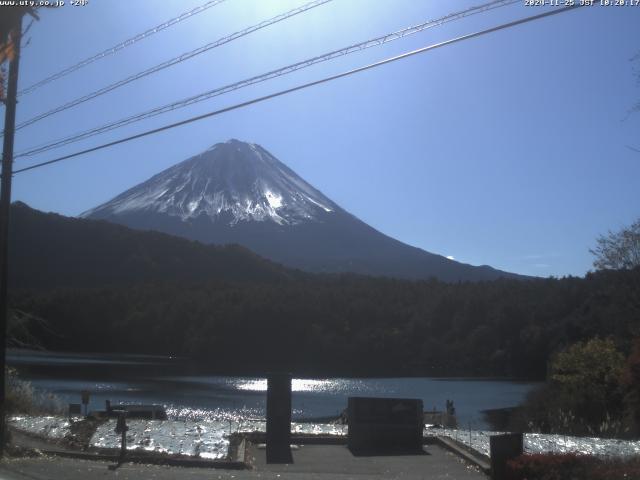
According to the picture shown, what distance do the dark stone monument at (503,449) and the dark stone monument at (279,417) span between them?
4.09 metres

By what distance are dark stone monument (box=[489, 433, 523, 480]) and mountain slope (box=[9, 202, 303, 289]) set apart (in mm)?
88865

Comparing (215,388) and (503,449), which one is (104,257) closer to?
(215,388)

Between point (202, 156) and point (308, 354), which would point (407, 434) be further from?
point (202, 156)

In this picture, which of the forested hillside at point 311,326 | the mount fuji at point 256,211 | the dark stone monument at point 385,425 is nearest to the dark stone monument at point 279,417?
the dark stone monument at point 385,425

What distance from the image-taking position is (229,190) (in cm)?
17775

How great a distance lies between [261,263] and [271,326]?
37270 millimetres

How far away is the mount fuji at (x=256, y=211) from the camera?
6732 inches

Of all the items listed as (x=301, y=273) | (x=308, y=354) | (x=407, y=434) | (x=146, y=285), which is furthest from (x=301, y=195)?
(x=407, y=434)

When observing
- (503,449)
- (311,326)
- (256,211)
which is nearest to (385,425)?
(503,449)

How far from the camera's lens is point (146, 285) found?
313 ft

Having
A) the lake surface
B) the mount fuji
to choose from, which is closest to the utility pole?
the lake surface

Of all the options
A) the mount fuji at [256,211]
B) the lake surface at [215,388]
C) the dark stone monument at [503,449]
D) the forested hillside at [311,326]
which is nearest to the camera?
the dark stone monument at [503,449]

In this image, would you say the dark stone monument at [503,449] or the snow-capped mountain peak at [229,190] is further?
the snow-capped mountain peak at [229,190]

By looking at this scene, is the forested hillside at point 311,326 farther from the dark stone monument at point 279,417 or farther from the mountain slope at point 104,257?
the dark stone monument at point 279,417
